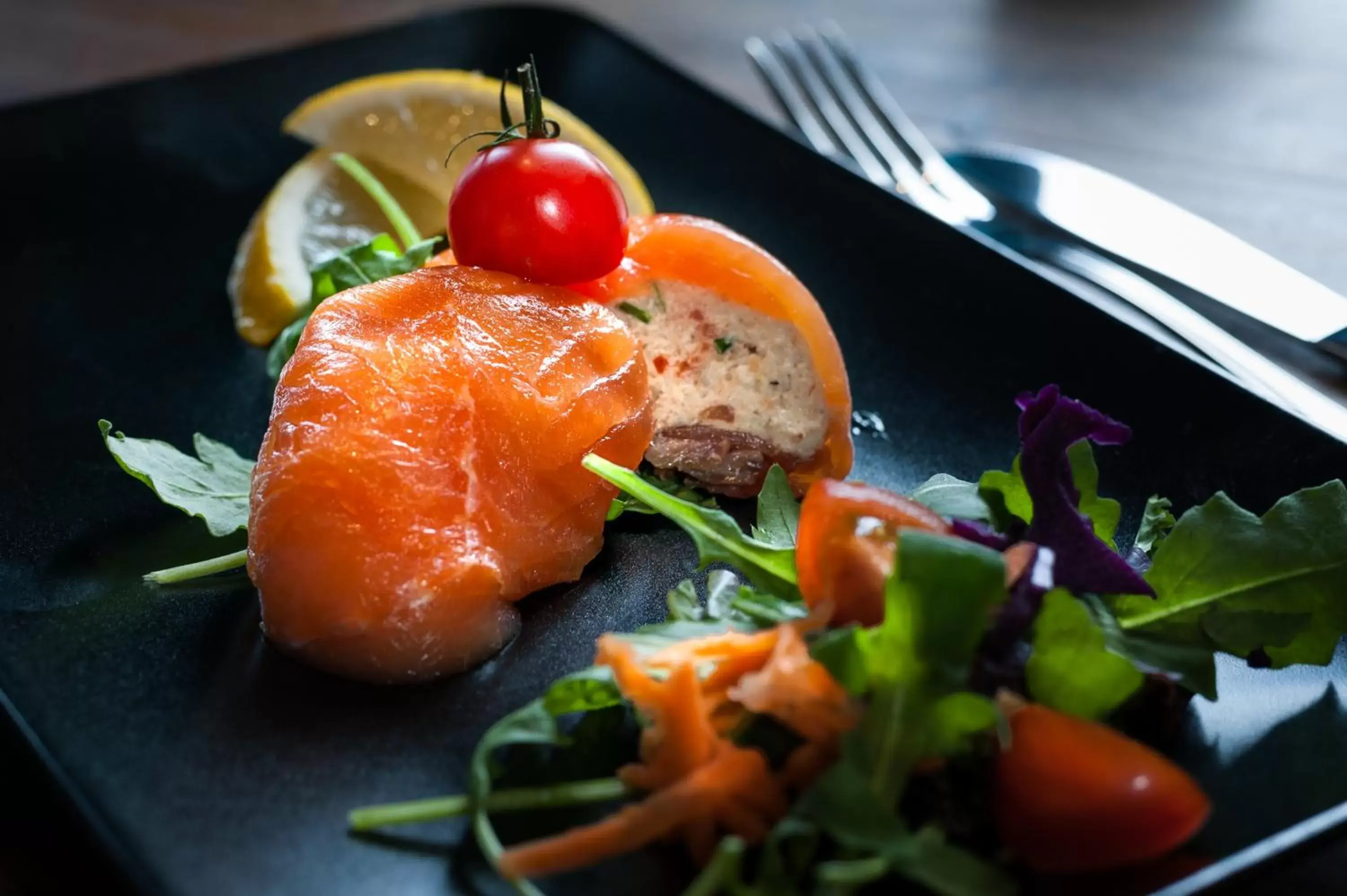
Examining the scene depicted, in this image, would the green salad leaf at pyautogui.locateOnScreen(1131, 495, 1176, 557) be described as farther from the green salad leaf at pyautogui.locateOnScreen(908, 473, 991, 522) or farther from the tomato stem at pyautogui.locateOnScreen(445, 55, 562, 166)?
the tomato stem at pyautogui.locateOnScreen(445, 55, 562, 166)

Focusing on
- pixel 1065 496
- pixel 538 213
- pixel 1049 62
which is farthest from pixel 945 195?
pixel 1065 496

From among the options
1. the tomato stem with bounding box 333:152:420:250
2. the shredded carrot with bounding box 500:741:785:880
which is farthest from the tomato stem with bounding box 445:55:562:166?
the shredded carrot with bounding box 500:741:785:880

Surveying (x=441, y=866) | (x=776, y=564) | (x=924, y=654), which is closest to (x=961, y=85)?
(x=776, y=564)

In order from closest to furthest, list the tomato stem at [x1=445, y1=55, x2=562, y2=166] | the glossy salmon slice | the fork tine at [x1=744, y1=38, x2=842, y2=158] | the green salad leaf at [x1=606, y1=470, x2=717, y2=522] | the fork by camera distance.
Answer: the green salad leaf at [x1=606, y1=470, x2=717, y2=522]
the tomato stem at [x1=445, y1=55, x2=562, y2=166]
the glossy salmon slice
the fork
the fork tine at [x1=744, y1=38, x2=842, y2=158]

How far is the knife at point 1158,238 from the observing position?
288 cm

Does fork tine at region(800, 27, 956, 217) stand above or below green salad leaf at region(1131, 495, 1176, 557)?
above

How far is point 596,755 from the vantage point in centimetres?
184

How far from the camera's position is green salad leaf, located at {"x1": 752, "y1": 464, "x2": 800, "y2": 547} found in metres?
2.19

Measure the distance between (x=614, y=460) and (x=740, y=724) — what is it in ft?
2.32

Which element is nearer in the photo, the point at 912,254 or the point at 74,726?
the point at 74,726

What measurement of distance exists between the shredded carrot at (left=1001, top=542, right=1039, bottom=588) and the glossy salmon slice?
71cm

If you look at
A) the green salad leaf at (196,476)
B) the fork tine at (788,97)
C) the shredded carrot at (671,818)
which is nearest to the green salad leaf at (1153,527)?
the shredded carrot at (671,818)

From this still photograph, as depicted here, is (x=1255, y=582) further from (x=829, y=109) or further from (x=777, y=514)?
(x=829, y=109)

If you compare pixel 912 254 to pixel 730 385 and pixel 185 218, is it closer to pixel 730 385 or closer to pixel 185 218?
pixel 730 385
